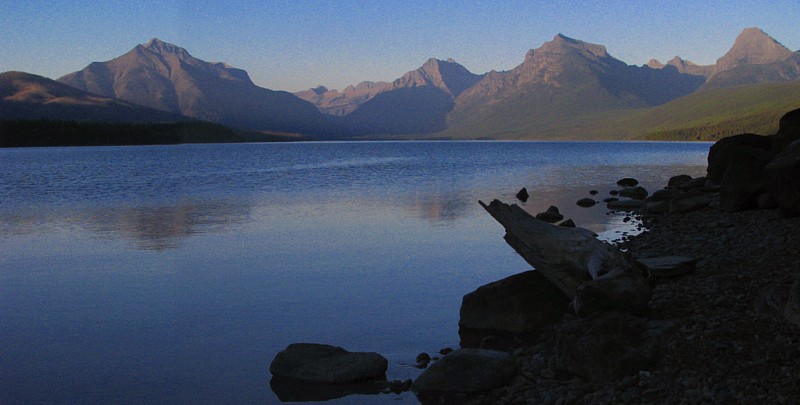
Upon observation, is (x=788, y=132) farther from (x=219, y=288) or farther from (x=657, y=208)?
(x=219, y=288)

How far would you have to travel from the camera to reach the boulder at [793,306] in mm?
10631

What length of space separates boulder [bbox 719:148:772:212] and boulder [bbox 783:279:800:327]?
53.9ft

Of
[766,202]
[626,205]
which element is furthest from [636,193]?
[766,202]

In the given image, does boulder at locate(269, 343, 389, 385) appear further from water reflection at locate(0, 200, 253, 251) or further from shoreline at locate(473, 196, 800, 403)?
water reflection at locate(0, 200, 253, 251)

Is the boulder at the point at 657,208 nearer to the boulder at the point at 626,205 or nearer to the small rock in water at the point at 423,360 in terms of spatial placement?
the boulder at the point at 626,205

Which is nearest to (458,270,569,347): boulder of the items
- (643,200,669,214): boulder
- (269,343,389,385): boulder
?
(269,343,389,385): boulder

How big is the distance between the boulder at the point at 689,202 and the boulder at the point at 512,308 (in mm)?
17889

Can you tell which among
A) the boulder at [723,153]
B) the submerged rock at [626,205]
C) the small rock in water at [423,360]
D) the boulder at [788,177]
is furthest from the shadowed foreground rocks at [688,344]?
the submerged rock at [626,205]

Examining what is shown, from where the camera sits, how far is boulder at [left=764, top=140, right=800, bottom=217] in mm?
20516

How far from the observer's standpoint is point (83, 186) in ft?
198

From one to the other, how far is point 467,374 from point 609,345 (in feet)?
7.82

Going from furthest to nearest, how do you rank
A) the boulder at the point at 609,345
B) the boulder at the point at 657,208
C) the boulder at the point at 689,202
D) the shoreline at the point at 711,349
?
the boulder at the point at 657,208 → the boulder at the point at 689,202 → the boulder at the point at 609,345 → the shoreline at the point at 711,349

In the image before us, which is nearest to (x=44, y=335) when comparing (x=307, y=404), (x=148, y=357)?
(x=148, y=357)

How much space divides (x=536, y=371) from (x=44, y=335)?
33.9 feet
